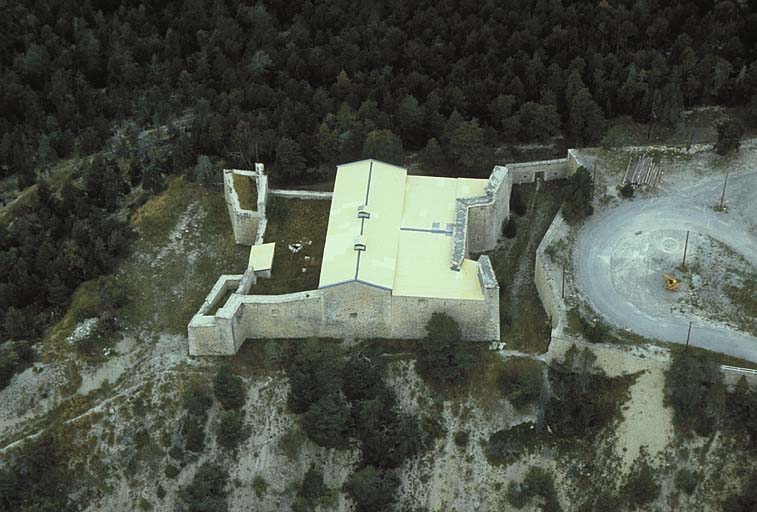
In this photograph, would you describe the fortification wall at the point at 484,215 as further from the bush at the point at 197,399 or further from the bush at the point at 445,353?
the bush at the point at 197,399

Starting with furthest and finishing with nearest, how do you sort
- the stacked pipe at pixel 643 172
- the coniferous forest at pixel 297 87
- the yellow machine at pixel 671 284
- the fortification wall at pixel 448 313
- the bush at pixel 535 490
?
the coniferous forest at pixel 297 87 → the stacked pipe at pixel 643 172 → the yellow machine at pixel 671 284 → the fortification wall at pixel 448 313 → the bush at pixel 535 490

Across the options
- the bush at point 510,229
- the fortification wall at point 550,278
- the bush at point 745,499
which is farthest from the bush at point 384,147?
the bush at point 745,499

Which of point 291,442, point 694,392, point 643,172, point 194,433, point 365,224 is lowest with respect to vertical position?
point 291,442

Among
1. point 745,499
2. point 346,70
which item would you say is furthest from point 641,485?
point 346,70

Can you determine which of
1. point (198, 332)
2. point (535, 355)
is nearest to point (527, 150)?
point (535, 355)

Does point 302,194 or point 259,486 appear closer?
point 259,486

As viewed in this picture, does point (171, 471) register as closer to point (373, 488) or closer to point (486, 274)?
point (373, 488)

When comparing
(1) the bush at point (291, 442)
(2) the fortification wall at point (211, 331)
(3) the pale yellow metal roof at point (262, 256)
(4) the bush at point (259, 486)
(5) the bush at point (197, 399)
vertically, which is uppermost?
(3) the pale yellow metal roof at point (262, 256)
